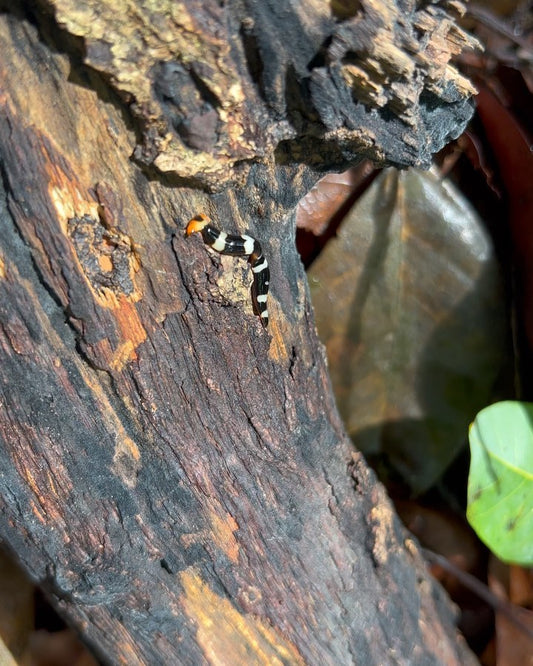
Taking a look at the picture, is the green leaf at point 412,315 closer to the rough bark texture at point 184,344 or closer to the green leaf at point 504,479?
the green leaf at point 504,479

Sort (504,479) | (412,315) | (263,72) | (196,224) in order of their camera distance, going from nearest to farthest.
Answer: (263,72), (196,224), (504,479), (412,315)

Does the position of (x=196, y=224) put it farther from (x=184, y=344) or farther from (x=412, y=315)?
(x=412, y=315)

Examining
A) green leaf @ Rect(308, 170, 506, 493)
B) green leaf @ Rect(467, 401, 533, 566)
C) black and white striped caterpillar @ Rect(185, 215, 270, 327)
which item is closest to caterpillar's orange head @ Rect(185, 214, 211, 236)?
black and white striped caterpillar @ Rect(185, 215, 270, 327)

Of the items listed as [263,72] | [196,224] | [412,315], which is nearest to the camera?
[263,72]

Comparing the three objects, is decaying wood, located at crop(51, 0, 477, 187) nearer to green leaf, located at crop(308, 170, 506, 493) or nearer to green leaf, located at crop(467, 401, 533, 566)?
green leaf, located at crop(467, 401, 533, 566)

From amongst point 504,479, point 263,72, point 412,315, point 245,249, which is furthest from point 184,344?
point 412,315

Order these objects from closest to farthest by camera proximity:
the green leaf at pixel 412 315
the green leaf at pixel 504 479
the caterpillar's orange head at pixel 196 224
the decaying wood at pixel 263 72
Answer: the decaying wood at pixel 263 72
the caterpillar's orange head at pixel 196 224
the green leaf at pixel 504 479
the green leaf at pixel 412 315

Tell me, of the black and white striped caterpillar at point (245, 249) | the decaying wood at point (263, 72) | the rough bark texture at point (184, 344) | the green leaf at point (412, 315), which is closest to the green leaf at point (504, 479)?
the rough bark texture at point (184, 344)

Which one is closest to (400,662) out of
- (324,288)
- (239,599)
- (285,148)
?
(239,599)
